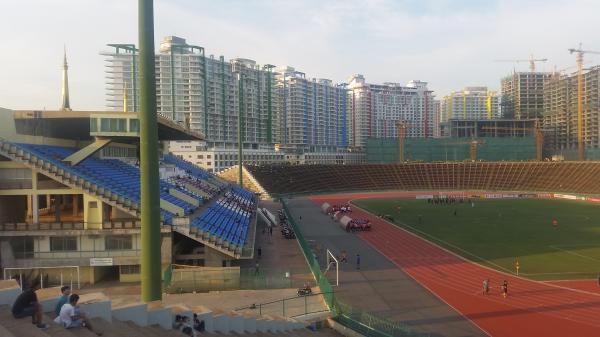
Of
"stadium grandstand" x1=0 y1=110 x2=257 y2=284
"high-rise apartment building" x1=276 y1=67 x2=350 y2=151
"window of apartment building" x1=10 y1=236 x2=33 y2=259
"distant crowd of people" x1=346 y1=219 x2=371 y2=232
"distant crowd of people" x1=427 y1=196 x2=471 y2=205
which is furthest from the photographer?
"high-rise apartment building" x1=276 y1=67 x2=350 y2=151

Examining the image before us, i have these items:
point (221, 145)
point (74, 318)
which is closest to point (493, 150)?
point (221, 145)

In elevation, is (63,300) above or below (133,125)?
below

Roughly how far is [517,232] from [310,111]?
406ft

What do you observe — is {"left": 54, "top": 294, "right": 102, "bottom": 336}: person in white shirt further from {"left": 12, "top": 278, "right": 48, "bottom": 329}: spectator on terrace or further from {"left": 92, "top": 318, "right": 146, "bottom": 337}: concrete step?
{"left": 92, "top": 318, "right": 146, "bottom": 337}: concrete step

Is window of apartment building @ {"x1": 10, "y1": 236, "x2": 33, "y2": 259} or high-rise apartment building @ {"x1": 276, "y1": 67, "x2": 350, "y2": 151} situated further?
high-rise apartment building @ {"x1": 276, "y1": 67, "x2": 350, "y2": 151}

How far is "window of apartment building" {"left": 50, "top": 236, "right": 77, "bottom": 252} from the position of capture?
24547 millimetres

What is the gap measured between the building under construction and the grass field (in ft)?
260

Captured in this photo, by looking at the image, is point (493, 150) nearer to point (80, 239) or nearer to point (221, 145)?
point (221, 145)

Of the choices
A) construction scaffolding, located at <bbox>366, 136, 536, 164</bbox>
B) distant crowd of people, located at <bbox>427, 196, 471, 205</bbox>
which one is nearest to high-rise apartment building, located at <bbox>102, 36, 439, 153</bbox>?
construction scaffolding, located at <bbox>366, 136, 536, 164</bbox>

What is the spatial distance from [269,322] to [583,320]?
1484cm

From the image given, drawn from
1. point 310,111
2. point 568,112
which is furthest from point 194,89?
point 568,112

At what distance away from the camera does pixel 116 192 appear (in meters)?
25.4

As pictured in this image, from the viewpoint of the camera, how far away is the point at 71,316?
813cm

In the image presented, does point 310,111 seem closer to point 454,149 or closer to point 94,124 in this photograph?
point 454,149
